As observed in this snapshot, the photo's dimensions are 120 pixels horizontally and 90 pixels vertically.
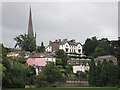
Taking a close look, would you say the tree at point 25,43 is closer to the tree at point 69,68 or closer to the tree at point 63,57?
the tree at point 63,57

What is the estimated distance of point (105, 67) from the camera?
125 ft

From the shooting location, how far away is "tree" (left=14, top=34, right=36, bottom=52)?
2404 inches

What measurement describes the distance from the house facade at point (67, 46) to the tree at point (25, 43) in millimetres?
11061

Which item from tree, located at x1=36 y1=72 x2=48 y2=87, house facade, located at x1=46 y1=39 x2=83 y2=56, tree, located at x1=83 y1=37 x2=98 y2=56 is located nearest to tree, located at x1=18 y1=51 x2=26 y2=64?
tree, located at x1=36 y1=72 x2=48 y2=87

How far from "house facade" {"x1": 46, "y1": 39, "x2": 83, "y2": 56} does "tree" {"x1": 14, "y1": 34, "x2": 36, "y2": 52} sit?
435 inches

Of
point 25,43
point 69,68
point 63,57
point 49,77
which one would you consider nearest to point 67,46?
point 25,43

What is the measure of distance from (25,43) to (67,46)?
1419 centimetres

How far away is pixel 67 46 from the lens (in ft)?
235

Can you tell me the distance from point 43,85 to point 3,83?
10.9 meters

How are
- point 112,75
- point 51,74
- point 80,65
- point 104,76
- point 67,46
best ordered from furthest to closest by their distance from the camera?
1. point 67,46
2. point 80,65
3. point 51,74
4. point 104,76
5. point 112,75

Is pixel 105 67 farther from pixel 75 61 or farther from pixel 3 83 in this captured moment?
pixel 75 61

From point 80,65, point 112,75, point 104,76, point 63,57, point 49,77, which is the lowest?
point 49,77

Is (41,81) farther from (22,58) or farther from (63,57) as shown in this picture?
(63,57)

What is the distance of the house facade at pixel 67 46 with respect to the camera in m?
71.4
